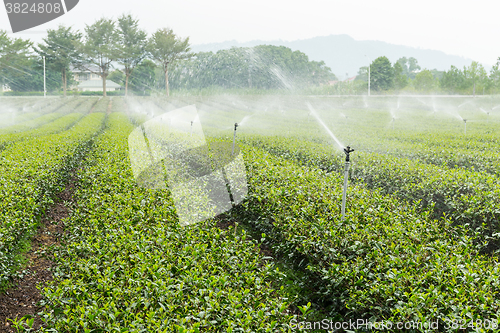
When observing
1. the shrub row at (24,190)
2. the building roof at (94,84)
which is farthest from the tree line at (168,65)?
the shrub row at (24,190)

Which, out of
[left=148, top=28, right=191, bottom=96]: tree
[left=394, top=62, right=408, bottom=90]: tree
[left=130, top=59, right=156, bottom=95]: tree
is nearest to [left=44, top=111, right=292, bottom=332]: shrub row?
[left=148, top=28, right=191, bottom=96]: tree

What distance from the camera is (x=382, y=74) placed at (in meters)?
60.2

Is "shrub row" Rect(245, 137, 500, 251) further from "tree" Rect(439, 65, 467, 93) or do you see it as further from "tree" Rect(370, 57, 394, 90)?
"tree" Rect(370, 57, 394, 90)

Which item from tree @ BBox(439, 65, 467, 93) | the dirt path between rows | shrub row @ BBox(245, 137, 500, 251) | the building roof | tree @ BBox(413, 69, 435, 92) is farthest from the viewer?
the building roof

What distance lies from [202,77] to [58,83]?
30189 millimetres

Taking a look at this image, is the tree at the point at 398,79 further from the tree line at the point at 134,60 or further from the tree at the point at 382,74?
the tree line at the point at 134,60

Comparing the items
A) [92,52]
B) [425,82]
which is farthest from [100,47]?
[425,82]

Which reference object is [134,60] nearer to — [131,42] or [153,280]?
[131,42]

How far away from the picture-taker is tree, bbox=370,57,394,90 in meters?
59.8

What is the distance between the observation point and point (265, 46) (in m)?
60.5

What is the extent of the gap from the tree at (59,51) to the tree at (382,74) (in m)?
47.6

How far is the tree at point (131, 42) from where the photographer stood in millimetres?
52750

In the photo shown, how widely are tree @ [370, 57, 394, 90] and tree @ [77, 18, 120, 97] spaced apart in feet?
136

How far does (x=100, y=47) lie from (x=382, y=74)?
44581mm
